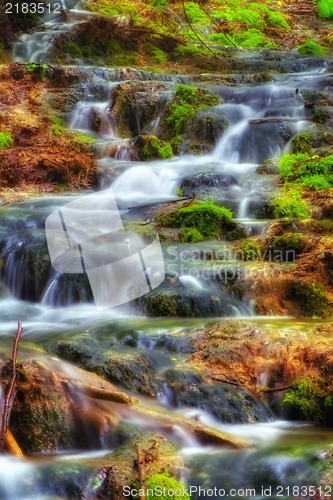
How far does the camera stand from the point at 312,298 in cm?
706

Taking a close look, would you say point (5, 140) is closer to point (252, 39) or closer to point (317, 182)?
point (317, 182)

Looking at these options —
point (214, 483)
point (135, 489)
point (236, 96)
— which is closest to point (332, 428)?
point (214, 483)

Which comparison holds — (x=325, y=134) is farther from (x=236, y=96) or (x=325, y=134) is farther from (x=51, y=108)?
(x=51, y=108)

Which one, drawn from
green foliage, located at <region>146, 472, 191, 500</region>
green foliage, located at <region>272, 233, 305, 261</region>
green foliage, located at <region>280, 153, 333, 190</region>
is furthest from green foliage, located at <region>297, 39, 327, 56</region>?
green foliage, located at <region>146, 472, 191, 500</region>

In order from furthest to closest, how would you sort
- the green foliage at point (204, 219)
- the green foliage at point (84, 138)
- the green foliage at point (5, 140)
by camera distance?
1. the green foliage at point (84, 138)
2. the green foliage at point (5, 140)
3. the green foliage at point (204, 219)

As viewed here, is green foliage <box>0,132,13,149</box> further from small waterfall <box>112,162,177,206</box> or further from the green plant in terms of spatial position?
the green plant

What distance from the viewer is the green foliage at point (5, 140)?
38.7ft

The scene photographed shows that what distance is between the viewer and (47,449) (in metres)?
4.03

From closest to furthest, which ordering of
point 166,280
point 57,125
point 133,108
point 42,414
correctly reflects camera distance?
point 42,414 → point 166,280 → point 57,125 → point 133,108

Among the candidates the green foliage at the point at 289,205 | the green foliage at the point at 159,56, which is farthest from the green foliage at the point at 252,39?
the green foliage at the point at 289,205

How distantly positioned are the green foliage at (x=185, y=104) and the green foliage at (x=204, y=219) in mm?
4341

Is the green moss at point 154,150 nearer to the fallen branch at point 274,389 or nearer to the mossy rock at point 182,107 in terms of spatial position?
the mossy rock at point 182,107

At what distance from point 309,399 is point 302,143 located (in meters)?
7.47

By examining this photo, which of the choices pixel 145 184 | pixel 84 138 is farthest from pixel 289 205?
pixel 84 138
